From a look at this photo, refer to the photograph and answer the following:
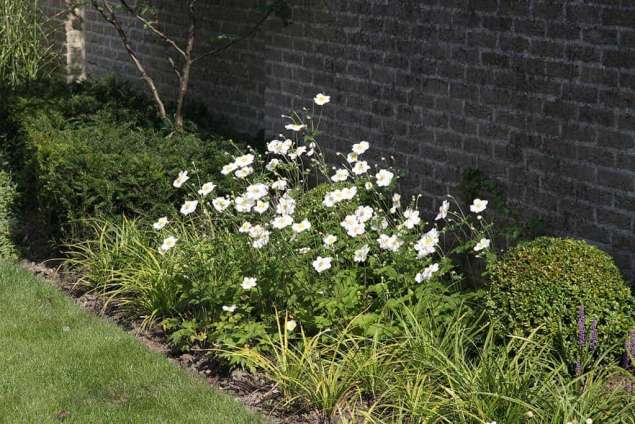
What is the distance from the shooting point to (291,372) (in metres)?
5.35

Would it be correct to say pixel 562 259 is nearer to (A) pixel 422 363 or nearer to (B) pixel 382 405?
(A) pixel 422 363

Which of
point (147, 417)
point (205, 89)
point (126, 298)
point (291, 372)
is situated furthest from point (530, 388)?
point (205, 89)

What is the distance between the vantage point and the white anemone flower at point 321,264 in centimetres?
571

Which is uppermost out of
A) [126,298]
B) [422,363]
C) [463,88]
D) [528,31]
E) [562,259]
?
[528,31]

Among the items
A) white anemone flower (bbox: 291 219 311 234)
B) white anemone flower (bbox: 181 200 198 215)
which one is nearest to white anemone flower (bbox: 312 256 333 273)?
white anemone flower (bbox: 291 219 311 234)

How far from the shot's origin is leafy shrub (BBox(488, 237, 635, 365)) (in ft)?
17.3

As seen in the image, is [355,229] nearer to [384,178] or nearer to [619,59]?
[384,178]

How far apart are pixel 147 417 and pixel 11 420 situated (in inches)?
25.7

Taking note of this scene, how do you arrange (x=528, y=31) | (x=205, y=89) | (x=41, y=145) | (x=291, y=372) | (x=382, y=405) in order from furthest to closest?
(x=205, y=89) < (x=41, y=145) < (x=528, y=31) < (x=291, y=372) < (x=382, y=405)

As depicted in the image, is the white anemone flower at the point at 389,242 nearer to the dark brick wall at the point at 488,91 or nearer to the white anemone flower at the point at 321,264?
the white anemone flower at the point at 321,264

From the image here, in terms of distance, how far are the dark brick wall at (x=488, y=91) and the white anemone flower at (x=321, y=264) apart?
155 centimetres

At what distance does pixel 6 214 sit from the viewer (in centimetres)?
852

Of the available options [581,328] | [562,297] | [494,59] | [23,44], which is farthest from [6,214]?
[581,328]

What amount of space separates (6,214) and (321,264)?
373cm
